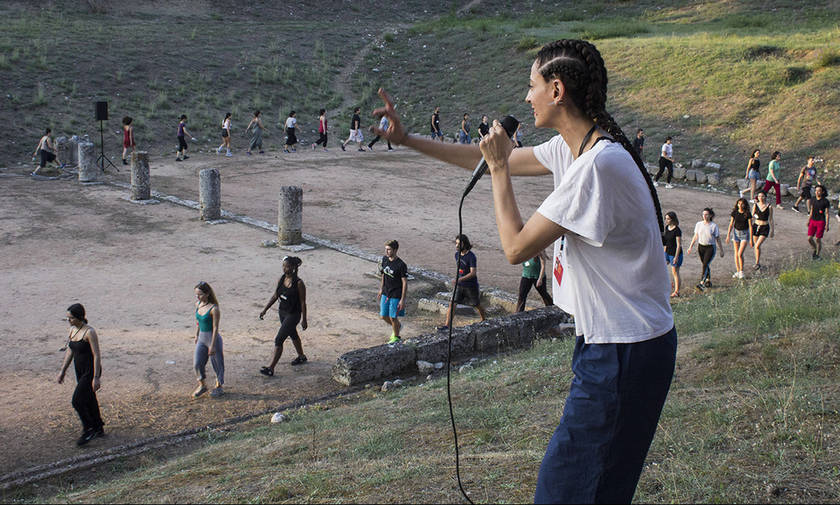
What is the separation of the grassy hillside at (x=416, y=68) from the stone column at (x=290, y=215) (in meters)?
13.6

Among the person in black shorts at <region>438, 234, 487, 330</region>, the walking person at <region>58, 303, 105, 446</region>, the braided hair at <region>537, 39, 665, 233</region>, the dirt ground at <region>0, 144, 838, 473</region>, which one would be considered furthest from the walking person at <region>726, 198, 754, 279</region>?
the braided hair at <region>537, 39, 665, 233</region>

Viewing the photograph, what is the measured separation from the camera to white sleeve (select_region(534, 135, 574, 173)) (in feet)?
9.91

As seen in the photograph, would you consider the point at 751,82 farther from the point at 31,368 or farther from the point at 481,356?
the point at 31,368

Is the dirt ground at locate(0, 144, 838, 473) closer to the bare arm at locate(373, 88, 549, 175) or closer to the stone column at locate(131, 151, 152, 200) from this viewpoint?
the stone column at locate(131, 151, 152, 200)

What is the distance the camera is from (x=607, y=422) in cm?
248

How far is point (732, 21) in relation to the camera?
139 ft

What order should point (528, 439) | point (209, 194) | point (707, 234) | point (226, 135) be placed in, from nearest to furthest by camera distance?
point (528, 439) < point (707, 234) < point (209, 194) < point (226, 135)

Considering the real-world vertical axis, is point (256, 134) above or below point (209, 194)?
above

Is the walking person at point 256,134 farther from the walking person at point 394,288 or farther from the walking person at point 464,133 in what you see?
the walking person at point 394,288

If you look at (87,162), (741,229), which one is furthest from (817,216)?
(87,162)

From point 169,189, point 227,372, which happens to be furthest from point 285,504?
point 169,189

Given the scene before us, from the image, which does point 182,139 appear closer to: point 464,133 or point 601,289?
point 464,133

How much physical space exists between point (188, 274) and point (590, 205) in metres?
12.7

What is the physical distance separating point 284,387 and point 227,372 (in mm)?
887
